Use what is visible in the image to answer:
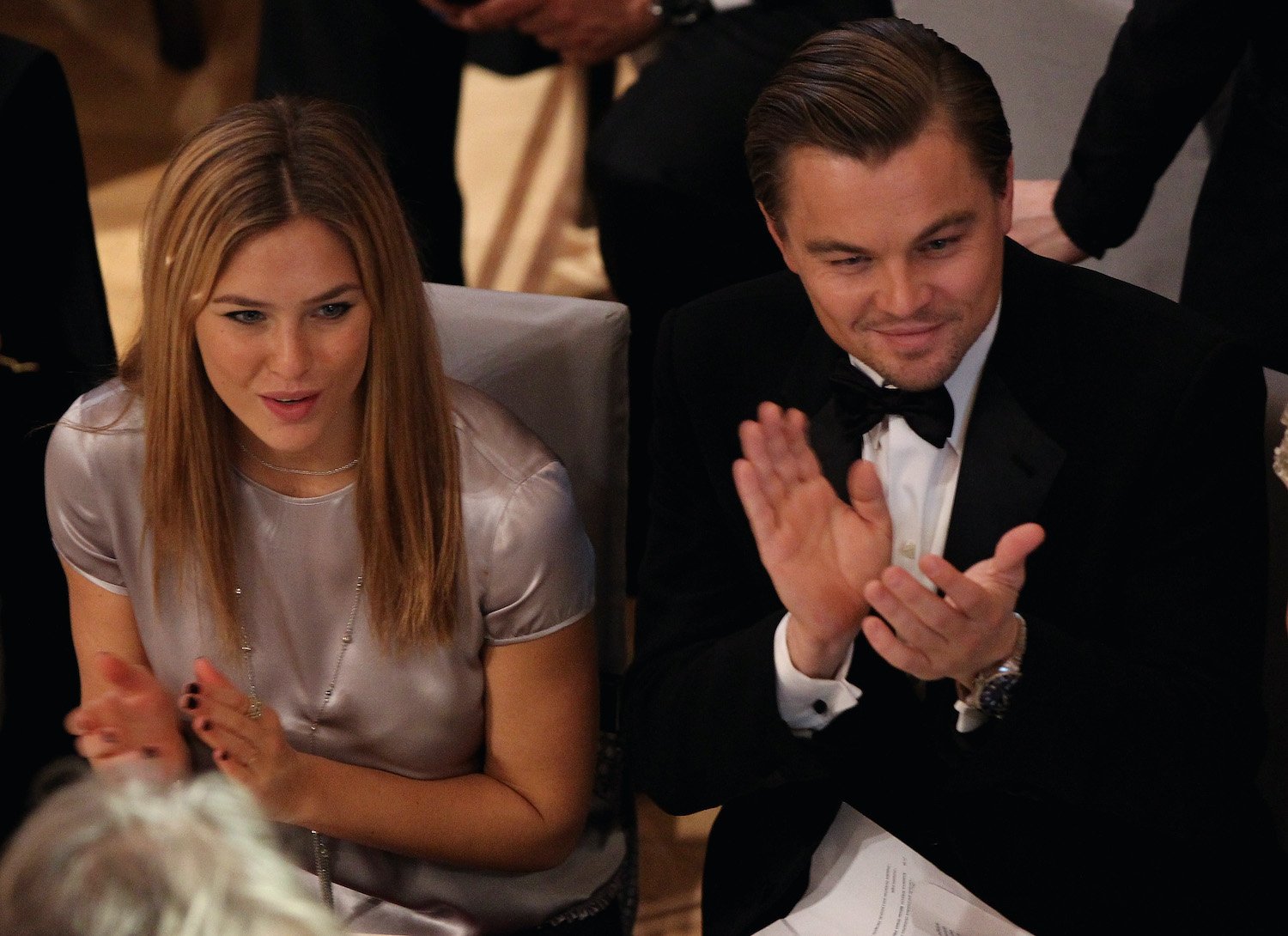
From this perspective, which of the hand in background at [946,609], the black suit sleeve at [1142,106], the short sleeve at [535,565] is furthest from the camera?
the black suit sleeve at [1142,106]

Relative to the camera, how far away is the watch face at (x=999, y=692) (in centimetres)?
157

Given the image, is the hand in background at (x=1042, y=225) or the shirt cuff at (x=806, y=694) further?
the hand in background at (x=1042, y=225)

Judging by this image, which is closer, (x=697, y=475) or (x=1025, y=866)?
(x=1025, y=866)

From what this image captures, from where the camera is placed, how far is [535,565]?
5.76 ft

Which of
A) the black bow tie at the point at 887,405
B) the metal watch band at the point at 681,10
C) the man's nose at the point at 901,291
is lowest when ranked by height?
the black bow tie at the point at 887,405

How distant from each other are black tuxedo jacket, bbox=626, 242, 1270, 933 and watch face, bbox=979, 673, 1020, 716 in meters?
0.01

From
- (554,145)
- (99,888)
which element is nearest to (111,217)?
(554,145)

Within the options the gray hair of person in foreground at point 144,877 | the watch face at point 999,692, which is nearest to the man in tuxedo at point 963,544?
the watch face at point 999,692

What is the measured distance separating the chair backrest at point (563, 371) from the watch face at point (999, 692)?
57 cm

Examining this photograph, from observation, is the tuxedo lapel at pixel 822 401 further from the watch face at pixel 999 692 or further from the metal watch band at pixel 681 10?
the metal watch band at pixel 681 10

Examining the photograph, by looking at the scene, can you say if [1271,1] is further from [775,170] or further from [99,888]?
[99,888]

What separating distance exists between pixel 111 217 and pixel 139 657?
2.56m

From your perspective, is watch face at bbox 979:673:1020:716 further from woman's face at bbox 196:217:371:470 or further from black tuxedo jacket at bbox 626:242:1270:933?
woman's face at bbox 196:217:371:470

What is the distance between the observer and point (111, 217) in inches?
165
